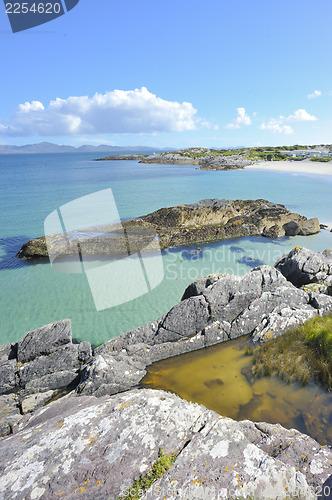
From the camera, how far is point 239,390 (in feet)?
23.8

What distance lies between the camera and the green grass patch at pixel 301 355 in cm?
741

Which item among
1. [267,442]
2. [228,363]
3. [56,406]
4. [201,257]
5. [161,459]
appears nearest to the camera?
[161,459]

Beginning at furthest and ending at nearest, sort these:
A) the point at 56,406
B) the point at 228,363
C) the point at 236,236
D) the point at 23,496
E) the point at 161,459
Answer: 1. the point at 236,236
2. the point at 228,363
3. the point at 56,406
4. the point at 161,459
5. the point at 23,496

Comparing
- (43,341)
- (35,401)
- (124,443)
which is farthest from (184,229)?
(124,443)

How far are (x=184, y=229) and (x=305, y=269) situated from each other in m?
15.4

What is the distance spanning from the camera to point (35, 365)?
9195mm

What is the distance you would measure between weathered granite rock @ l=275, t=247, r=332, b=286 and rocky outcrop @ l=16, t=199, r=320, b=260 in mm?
12017

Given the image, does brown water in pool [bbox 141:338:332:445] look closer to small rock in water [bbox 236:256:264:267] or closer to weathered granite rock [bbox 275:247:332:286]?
weathered granite rock [bbox 275:247:332:286]

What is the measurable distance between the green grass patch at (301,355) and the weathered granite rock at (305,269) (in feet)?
14.4

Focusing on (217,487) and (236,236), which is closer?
(217,487)

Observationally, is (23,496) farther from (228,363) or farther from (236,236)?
(236,236)

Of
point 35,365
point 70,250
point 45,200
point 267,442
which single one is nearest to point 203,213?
point 70,250

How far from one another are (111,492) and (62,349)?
634cm

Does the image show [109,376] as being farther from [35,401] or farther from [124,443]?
[124,443]
